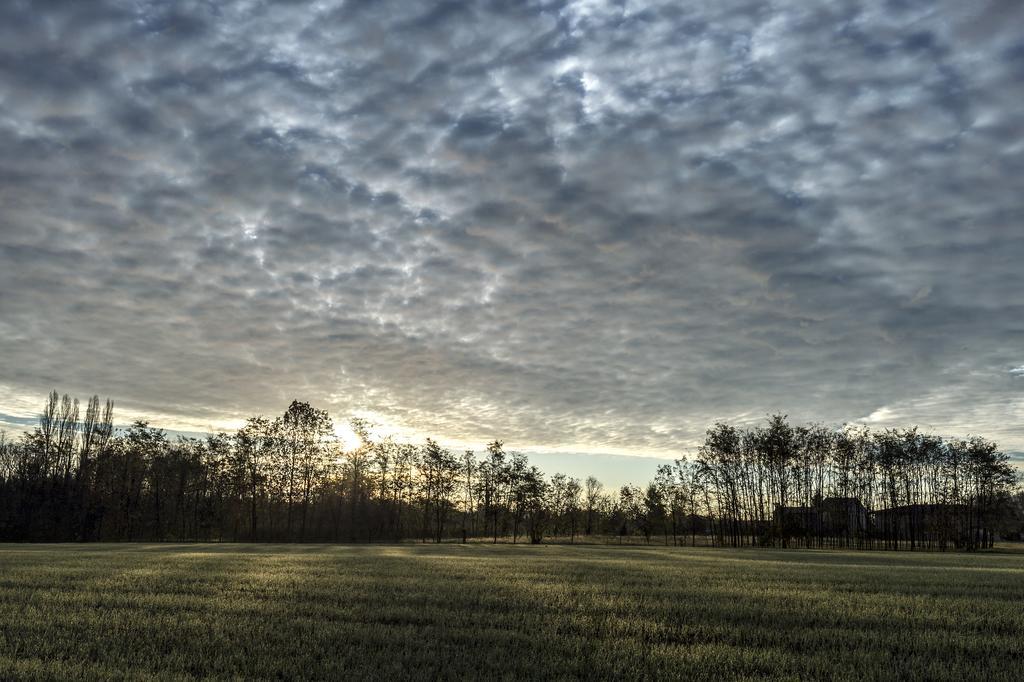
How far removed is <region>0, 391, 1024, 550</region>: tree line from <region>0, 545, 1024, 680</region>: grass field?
70.8m

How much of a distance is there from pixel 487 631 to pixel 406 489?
88.2 meters

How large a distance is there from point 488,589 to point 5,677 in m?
9.29

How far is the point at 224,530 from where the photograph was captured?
89625 mm

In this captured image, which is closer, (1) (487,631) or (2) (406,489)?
(1) (487,631)

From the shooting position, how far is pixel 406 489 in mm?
93625

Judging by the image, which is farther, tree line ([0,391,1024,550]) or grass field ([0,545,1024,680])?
tree line ([0,391,1024,550])

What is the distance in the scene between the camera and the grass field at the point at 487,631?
696cm

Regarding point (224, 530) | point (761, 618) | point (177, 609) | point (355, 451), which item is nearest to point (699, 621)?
point (761, 618)

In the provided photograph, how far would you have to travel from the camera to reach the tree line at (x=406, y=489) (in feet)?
267

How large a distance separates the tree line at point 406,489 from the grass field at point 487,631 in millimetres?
70840

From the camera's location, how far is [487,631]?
8781 mm

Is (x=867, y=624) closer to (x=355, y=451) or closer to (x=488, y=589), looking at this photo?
(x=488, y=589)

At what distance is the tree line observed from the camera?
81250mm

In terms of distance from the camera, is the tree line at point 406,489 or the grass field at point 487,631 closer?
the grass field at point 487,631
